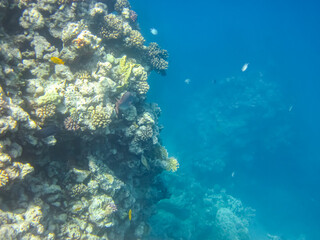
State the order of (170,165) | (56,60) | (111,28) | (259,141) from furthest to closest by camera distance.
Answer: (259,141) → (170,165) → (111,28) → (56,60)

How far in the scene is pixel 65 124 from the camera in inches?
181

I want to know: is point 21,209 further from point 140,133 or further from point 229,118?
point 229,118

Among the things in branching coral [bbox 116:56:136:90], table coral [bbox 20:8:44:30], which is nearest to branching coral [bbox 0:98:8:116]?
table coral [bbox 20:8:44:30]

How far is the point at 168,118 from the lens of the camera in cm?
3812

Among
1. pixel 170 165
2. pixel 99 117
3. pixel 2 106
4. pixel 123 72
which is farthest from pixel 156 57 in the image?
pixel 2 106

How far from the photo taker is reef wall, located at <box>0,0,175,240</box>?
3861 millimetres

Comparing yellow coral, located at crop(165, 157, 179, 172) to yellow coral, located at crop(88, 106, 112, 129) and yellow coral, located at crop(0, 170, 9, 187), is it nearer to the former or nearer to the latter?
yellow coral, located at crop(88, 106, 112, 129)

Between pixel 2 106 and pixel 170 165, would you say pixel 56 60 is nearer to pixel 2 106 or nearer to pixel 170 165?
pixel 2 106

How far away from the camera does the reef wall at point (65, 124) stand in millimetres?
3861

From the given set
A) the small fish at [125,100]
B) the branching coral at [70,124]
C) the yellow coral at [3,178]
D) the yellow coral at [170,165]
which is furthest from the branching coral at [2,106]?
the yellow coral at [170,165]

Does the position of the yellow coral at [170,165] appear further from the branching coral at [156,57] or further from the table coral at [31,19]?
the table coral at [31,19]

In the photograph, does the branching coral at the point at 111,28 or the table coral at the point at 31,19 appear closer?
the table coral at the point at 31,19

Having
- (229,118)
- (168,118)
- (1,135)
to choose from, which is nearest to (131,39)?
(1,135)

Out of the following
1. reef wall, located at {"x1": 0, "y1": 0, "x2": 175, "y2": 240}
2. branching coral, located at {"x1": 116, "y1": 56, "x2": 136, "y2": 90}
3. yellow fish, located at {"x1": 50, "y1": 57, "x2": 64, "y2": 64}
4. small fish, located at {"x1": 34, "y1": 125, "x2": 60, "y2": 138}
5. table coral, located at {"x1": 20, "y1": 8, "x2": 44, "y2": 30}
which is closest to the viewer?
reef wall, located at {"x1": 0, "y1": 0, "x2": 175, "y2": 240}
